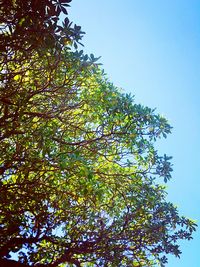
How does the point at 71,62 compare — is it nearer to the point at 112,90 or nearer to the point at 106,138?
the point at 112,90

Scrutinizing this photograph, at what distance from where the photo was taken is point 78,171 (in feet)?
21.5

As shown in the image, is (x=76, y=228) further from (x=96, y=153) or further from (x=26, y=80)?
(x=26, y=80)

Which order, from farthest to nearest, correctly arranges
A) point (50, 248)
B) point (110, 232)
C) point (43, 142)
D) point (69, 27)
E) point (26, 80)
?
point (50, 248) → point (110, 232) → point (26, 80) → point (43, 142) → point (69, 27)

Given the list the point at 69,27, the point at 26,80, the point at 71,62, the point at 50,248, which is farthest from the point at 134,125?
the point at 50,248

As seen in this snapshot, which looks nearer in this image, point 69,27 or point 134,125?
point 69,27

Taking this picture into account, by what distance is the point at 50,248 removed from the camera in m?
8.30

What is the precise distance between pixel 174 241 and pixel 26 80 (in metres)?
5.24

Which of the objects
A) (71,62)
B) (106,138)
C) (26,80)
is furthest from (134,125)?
(26,80)

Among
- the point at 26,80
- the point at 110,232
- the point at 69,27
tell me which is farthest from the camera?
the point at 110,232

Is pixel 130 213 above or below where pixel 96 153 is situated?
below

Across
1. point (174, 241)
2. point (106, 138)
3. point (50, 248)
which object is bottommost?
point (50, 248)

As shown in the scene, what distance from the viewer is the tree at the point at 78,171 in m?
6.69

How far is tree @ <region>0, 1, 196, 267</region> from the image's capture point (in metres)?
6.69

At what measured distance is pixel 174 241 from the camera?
25.4ft
